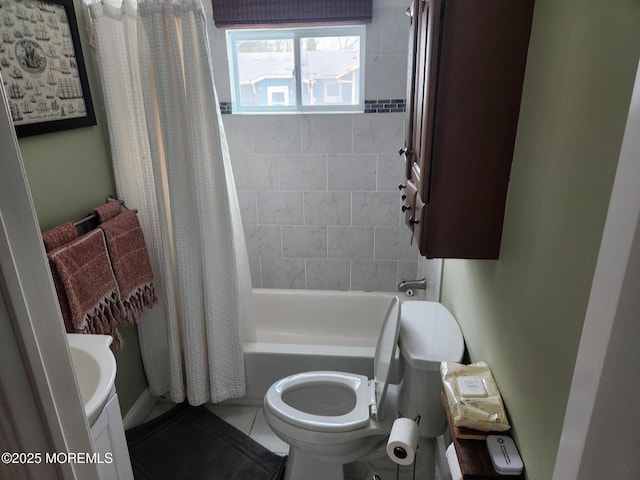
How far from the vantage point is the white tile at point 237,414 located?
89.1 inches

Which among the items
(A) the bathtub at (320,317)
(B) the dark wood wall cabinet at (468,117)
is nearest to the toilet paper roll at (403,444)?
(B) the dark wood wall cabinet at (468,117)

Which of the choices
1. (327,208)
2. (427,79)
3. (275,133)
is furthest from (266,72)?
(427,79)

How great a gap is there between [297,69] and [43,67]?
1479mm

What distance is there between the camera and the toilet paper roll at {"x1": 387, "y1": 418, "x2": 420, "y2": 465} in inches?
52.0

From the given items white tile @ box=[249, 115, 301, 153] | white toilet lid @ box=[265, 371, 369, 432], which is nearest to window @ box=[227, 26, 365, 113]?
white tile @ box=[249, 115, 301, 153]

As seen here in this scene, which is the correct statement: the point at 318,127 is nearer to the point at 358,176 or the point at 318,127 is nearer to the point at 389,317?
the point at 358,176

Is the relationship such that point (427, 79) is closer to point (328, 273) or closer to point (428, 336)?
point (428, 336)

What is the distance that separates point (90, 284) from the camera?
165 cm

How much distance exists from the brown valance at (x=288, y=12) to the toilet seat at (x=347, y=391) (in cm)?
167

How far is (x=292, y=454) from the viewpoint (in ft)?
6.09

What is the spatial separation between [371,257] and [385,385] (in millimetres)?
1385

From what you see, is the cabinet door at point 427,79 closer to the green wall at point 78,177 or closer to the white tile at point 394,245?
the green wall at point 78,177

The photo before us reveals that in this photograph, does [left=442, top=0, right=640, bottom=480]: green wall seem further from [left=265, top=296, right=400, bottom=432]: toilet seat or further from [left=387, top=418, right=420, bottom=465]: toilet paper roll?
A: [left=265, top=296, right=400, bottom=432]: toilet seat

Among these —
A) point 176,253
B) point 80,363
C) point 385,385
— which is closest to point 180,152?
point 176,253
